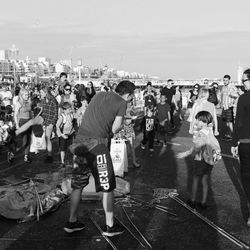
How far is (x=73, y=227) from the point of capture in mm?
4680

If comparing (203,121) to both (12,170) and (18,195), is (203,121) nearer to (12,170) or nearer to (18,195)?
(18,195)

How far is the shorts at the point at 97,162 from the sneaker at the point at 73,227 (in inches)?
17.1

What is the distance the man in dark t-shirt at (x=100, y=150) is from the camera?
4586mm

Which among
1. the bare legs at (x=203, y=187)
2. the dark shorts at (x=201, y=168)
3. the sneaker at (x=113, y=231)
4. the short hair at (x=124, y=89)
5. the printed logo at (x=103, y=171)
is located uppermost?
the short hair at (x=124, y=89)

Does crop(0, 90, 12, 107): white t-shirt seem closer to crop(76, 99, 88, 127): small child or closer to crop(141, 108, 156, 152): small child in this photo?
crop(76, 99, 88, 127): small child

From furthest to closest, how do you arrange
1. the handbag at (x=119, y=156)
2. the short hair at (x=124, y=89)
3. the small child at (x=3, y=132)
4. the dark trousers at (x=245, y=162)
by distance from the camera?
the small child at (x=3, y=132) < the handbag at (x=119, y=156) < the dark trousers at (x=245, y=162) < the short hair at (x=124, y=89)

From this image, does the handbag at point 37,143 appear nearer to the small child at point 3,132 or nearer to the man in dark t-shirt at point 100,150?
the small child at point 3,132

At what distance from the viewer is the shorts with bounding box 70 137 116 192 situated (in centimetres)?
457

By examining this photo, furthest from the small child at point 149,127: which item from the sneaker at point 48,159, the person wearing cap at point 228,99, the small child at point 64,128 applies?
the person wearing cap at point 228,99

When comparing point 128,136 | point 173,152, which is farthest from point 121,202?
point 173,152

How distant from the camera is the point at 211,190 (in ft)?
21.7

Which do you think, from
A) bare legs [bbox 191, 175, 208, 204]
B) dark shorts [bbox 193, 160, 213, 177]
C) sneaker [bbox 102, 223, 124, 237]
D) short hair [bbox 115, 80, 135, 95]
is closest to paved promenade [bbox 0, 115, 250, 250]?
sneaker [bbox 102, 223, 124, 237]

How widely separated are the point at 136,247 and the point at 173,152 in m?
6.22

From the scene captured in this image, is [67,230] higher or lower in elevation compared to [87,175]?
lower
